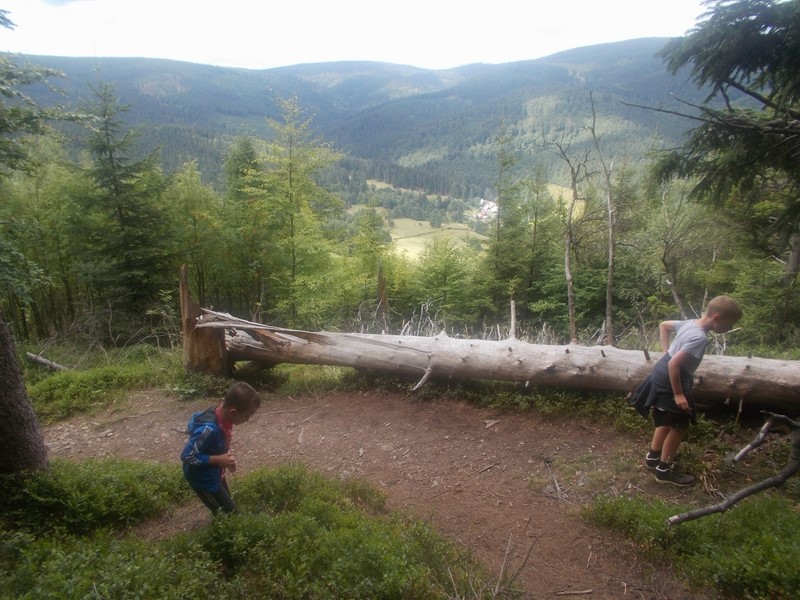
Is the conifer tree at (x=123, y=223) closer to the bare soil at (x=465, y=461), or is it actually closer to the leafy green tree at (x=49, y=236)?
the leafy green tree at (x=49, y=236)

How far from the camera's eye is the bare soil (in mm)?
3539

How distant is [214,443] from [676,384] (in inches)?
159

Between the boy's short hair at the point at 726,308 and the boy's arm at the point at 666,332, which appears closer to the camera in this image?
the boy's short hair at the point at 726,308

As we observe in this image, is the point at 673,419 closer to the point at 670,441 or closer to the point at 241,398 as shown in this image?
the point at 670,441

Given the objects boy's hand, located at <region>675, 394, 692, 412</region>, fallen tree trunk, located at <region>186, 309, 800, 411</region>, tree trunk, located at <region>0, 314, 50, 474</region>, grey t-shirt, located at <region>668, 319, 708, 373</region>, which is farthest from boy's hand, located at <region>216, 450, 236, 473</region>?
grey t-shirt, located at <region>668, 319, 708, 373</region>

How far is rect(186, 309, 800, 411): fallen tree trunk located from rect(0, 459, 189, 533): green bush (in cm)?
322

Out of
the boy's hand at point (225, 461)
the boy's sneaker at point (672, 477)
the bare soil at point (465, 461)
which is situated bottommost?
the bare soil at point (465, 461)

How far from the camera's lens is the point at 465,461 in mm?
5168

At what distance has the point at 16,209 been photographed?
13555mm

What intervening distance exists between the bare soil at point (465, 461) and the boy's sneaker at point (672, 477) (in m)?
0.09

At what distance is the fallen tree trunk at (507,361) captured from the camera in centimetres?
484

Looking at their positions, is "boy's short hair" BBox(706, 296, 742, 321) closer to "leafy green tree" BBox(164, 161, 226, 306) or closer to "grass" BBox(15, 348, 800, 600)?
"grass" BBox(15, 348, 800, 600)

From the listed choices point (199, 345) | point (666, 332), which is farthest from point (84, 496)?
point (666, 332)

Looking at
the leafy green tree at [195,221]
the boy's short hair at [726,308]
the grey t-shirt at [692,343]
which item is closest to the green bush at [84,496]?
the grey t-shirt at [692,343]
